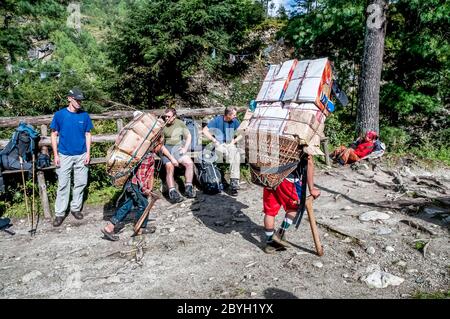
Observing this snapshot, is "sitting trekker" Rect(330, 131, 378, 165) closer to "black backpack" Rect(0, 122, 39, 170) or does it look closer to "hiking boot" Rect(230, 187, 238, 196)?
"hiking boot" Rect(230, 187, 238, 196)

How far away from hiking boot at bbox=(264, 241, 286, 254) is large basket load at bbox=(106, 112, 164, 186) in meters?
2.06

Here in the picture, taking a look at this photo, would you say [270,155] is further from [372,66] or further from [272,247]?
[372,66]

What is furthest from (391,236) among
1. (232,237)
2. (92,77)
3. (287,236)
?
(92,77)

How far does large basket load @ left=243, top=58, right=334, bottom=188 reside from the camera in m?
3.98

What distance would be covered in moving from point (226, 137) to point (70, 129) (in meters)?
2.99

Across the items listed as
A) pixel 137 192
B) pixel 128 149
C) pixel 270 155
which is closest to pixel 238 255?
pixel 270 155

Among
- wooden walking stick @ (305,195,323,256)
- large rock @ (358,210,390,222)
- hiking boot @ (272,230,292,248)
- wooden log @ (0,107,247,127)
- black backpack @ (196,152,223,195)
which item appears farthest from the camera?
black backpack @ (196,152,223,195)

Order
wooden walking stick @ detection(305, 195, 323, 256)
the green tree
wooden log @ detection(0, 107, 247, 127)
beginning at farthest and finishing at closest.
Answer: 1. the green tree
2. wooden log @ detection(0, 107, 247, 127)
3. wooden walking stick @ detection(305, 195, 323, 256)

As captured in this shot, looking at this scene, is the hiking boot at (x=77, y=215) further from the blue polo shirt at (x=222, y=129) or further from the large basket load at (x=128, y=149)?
the blue polo shirt at (x=222, y=129)

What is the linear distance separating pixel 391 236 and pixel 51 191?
5983 mm

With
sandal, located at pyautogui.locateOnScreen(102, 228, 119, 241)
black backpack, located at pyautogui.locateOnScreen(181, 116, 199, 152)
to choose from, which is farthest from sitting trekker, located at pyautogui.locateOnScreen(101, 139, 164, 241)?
black backpack, located at pyautogui.locateOnScreen(181, 116, 199, 152)

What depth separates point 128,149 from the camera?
484 cm

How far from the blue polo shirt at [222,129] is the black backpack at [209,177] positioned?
53cm

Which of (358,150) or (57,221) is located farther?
(358,150)
